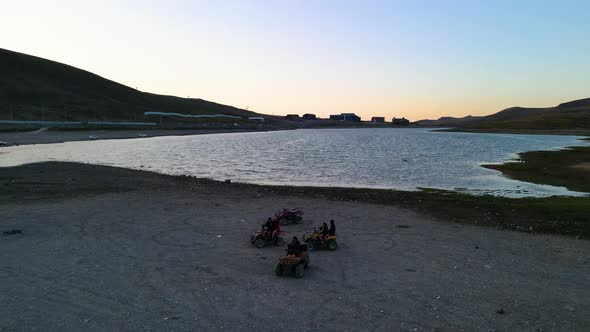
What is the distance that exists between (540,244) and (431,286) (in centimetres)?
818

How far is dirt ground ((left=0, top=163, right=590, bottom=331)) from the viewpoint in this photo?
11.4 meters

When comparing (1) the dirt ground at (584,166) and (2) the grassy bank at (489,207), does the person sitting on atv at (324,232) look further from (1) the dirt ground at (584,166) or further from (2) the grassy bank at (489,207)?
(1) the dirt ground at (584,166)

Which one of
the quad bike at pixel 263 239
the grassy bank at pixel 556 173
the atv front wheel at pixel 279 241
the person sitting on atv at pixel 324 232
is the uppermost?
the person sitting on atv at pixel 324 232

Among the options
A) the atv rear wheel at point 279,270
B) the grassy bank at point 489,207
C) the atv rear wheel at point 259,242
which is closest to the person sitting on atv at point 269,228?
the atv rear wheel at point 259,242

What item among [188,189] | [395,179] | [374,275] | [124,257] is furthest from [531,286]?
[395,179]

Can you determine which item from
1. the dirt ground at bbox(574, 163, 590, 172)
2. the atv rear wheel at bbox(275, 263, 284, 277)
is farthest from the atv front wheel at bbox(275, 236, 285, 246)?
the dirt ground at bbox(574, 163, 590, 172)

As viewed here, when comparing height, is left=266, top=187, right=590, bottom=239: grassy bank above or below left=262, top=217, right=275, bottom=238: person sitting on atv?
below

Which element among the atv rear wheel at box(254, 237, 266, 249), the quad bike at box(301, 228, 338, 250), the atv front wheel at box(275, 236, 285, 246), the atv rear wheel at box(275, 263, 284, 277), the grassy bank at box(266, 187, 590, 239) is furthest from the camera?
the grassy bank at box(266, 187, 590, 239)

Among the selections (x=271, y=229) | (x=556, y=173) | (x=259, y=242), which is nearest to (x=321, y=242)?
(x=271, y=229)

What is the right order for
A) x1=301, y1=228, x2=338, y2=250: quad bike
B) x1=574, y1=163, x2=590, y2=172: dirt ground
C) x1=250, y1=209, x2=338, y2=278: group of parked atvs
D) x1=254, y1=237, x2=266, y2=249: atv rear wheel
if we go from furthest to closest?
x1=574, y1=163, x2=590, y2=172: dirt ground → x1=254, y1=237, x2=266, y2=249: atv rear wheel → x1=301, y1=228, x2=338, y2=250: quad bike → x1=250, y1=209, x2=338, y2=278: group of parked atvs

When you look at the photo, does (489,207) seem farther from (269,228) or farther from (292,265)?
(292,265)

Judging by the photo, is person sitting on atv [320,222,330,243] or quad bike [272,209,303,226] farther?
quad bike [272,209,303,226]

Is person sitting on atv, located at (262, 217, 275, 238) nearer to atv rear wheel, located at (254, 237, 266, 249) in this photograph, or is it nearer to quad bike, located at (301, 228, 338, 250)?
atv rear wheel, located at (254, 237, 266, 249)

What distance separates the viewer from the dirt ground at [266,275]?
1139cm
